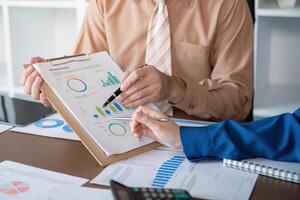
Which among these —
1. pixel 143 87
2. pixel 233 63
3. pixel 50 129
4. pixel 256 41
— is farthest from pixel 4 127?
pixel 256 41

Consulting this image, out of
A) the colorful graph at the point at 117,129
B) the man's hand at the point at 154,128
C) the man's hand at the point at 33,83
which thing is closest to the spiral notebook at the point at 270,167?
the man's hand at the point at 154,128

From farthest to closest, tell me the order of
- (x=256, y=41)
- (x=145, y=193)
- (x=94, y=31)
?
1. (x=256, y=41)
2. (x=94, y=31)
3. (x=145, y=193)

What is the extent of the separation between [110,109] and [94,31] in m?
0.51

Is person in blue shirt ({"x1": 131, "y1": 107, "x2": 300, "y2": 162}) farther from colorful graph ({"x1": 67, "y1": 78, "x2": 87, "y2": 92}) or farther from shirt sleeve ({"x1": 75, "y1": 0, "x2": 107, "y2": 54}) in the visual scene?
shirt sleeve ({"x1": 75, "y1": 0, "x2": 107, "y2": 54})

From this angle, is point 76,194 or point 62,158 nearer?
point 76,194

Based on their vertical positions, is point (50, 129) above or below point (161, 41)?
below

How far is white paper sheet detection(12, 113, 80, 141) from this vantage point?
3.64ft

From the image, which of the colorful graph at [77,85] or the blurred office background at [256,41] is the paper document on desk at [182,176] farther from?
the blurred office background at [256,41]

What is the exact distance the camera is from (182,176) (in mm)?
911

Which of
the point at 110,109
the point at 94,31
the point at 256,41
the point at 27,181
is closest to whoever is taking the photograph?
the point at 27,181

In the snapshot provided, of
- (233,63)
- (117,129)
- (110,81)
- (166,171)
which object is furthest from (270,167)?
(233,63)

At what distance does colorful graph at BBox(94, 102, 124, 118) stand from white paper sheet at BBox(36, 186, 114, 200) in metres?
Answer: 0.25

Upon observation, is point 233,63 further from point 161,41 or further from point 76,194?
point 76,194

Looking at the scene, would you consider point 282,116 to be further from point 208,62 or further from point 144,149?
point 208,62
